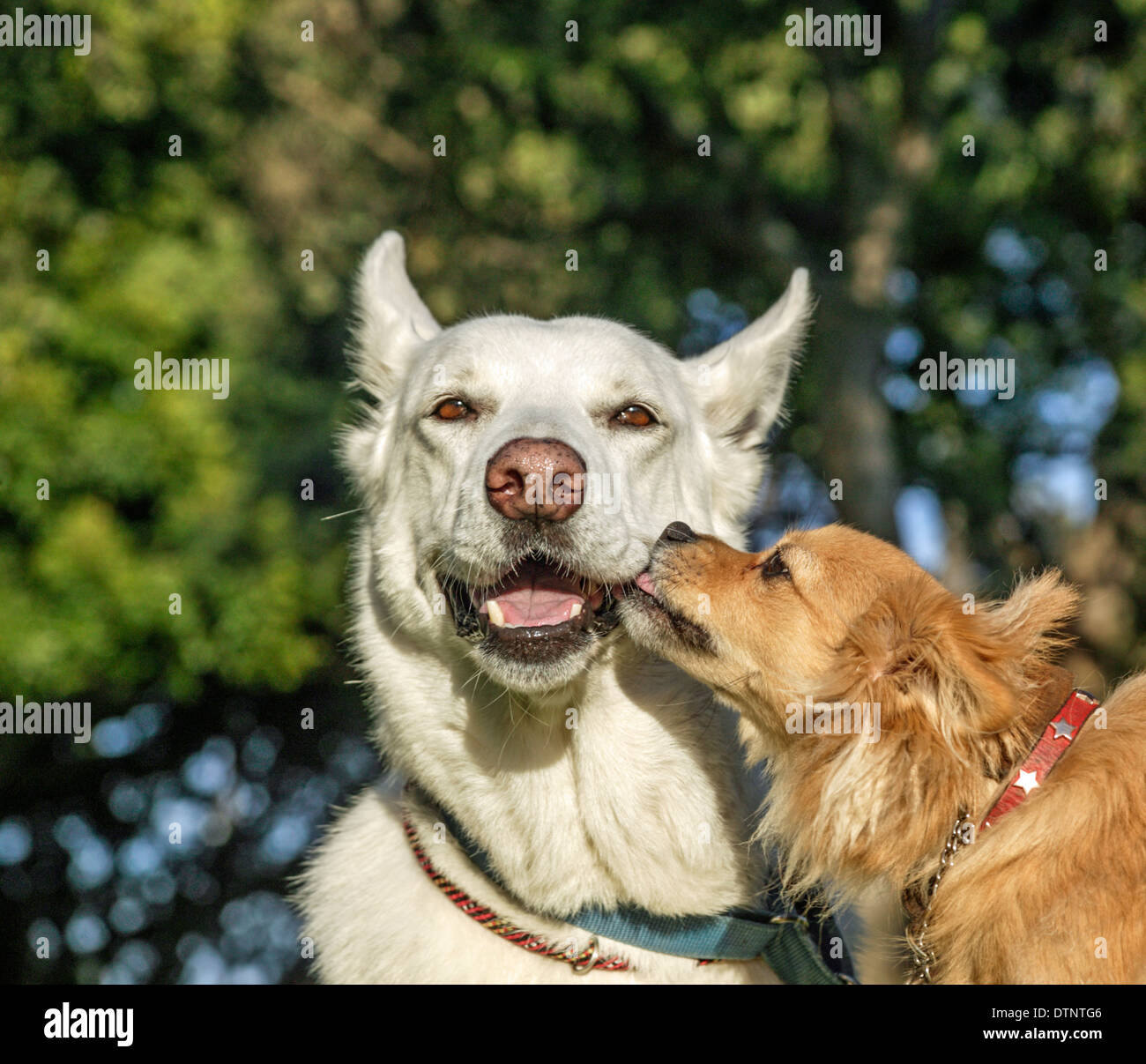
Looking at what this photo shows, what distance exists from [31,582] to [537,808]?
6.84 m

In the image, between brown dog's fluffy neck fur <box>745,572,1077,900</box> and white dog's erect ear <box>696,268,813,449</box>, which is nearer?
brown dog's fluffy neck fur <box>745,572,1077,900</box>

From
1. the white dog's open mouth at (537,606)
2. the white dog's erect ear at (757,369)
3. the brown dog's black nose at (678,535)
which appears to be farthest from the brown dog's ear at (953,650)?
the white dog's erect ear at (757,369)

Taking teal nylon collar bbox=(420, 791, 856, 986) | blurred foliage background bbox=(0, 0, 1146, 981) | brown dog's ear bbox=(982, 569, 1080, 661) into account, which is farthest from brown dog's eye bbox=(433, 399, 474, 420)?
blurred foliage background bbox=(0, 0, 1146, 981)

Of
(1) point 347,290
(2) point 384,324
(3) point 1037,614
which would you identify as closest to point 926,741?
(3) point 1037,614

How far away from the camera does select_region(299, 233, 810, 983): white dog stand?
11.9ft

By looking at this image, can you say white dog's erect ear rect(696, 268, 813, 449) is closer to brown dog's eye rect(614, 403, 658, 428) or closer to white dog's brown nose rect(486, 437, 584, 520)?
brown dog's eye rect(614, 403, 658, 428)

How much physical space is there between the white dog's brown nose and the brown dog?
0.46 m

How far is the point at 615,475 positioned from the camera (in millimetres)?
3924

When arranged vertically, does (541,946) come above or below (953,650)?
below

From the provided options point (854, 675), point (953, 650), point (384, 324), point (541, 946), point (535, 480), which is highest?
point (384, 324)

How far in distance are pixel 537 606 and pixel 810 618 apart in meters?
0.92

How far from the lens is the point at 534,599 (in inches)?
150

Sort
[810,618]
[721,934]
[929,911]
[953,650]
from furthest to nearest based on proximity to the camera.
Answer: [810,618] → [721,934] → [929,911] → [953,650]

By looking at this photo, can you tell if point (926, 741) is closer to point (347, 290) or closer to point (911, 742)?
point (911, 742)
